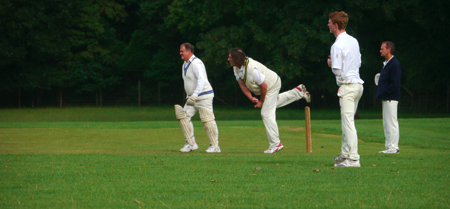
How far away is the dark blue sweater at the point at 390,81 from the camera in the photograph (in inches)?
384

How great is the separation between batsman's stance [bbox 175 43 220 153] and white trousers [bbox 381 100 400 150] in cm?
335

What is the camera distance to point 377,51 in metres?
37.8

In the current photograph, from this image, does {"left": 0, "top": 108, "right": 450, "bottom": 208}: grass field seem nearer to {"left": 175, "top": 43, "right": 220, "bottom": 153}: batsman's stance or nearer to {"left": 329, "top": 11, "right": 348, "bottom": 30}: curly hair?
{"left": 175, "top": 43, "right": 220, "bottom": 153}: batsman's stance

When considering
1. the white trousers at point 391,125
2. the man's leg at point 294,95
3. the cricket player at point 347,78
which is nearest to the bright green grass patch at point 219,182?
the cricket player at point 347,78

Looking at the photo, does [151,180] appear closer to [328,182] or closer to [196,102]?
[328,182]

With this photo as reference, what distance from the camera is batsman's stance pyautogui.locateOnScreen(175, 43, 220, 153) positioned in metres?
9.50

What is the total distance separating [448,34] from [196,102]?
25002mm

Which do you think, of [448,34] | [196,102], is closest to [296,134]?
[196,102]

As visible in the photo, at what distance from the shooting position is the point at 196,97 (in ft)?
30.9

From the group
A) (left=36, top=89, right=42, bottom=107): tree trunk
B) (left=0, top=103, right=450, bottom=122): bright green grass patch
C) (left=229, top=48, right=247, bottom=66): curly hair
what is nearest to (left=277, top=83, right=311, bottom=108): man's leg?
(left=229, top=48, right=247, bottom=66): curly hair

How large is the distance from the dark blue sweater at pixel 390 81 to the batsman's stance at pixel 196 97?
3399mm

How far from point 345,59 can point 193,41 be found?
126 feet

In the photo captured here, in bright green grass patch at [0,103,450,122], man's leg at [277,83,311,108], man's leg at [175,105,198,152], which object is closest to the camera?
man's leg at [277,83,311,108]

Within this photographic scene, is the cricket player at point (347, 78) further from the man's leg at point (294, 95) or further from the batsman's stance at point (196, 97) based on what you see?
the batsman's stance at point (196, 97)
